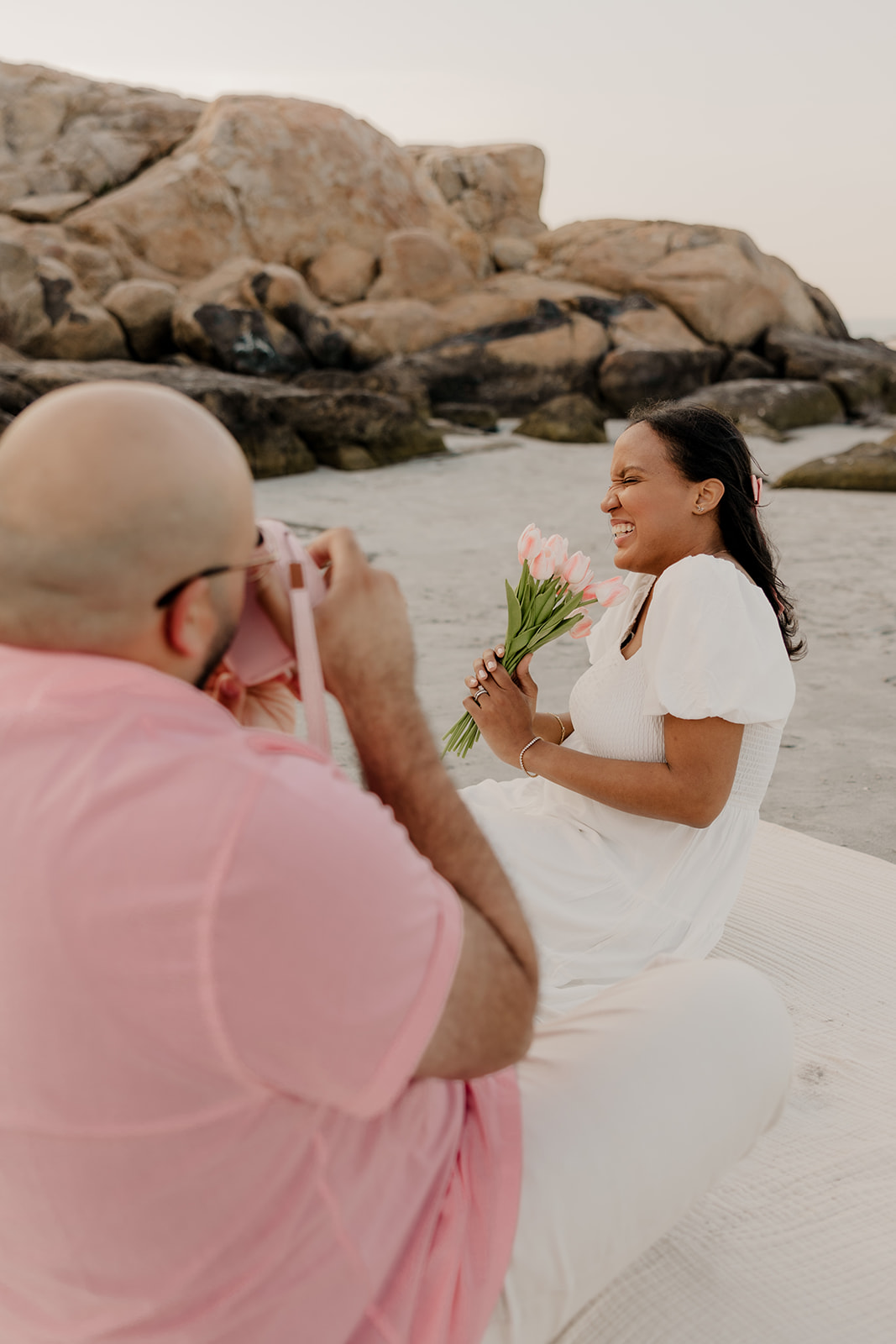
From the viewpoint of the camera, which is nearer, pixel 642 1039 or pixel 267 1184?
pixel 267 1184

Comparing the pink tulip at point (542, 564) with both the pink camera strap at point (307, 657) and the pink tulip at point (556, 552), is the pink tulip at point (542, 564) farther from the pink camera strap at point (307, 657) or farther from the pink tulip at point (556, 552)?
the pink camera strap at point (307, 657)

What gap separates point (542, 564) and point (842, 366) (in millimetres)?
17272

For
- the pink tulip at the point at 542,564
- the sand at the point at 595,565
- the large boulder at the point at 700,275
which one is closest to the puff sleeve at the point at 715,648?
the pink tulip at the point at 542,564

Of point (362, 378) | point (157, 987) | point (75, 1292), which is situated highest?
point (157, 987)

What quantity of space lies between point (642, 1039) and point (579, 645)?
4.62 meters

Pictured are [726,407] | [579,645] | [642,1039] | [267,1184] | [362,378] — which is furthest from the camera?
[726,407]

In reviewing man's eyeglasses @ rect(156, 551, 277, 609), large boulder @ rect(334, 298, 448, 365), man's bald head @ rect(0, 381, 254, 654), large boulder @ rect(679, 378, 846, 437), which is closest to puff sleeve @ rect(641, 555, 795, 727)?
man's eyeglasses @ rect(156, 551, 277, 609)

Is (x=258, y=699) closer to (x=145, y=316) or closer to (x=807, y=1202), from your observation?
(x=807, y=1202)

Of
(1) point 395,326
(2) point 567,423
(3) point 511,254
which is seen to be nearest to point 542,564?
(2) point 567,423

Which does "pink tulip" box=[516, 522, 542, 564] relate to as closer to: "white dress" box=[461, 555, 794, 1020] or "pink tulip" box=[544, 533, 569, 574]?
"pink tulip" box=[544, 533, 569, 574]

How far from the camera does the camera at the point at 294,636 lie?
1175 mm

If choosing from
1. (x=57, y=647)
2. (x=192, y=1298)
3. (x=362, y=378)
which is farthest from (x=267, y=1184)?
(x=362, y=378)

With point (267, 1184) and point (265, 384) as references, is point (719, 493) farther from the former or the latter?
point (265, 384)

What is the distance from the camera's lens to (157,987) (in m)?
0.92
